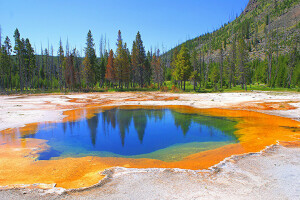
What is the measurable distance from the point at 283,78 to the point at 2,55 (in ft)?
262

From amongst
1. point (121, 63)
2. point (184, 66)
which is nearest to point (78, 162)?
point (184, 66)

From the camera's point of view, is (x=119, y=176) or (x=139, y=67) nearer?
(x=119, y=176)

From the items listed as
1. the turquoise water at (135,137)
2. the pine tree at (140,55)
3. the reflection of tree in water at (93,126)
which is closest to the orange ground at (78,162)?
the turquoise water at (135,137)

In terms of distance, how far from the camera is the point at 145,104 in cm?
2755

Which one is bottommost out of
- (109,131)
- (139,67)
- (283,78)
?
(109,131)

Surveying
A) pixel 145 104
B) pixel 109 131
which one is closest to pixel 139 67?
pixel 145 104

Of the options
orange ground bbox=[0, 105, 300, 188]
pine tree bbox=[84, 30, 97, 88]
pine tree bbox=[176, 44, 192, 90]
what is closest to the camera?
orange ground bbox=[0, 105, 300, 188]

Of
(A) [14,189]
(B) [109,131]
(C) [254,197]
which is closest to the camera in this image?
(C) [254,197]

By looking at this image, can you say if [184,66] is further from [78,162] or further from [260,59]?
[260,59]

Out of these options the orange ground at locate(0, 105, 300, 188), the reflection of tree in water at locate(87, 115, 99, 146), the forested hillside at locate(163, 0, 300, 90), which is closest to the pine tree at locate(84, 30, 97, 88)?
the forested hillside at locate(163, 0, 300, 90)

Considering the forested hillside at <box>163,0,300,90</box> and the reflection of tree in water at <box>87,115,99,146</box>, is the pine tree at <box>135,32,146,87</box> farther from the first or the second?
the reflection of tree in water at <box>87,115,99,146</box>

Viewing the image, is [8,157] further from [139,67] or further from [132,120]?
[139,67]

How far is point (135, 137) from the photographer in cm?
1295

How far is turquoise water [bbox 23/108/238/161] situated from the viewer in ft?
31.8
